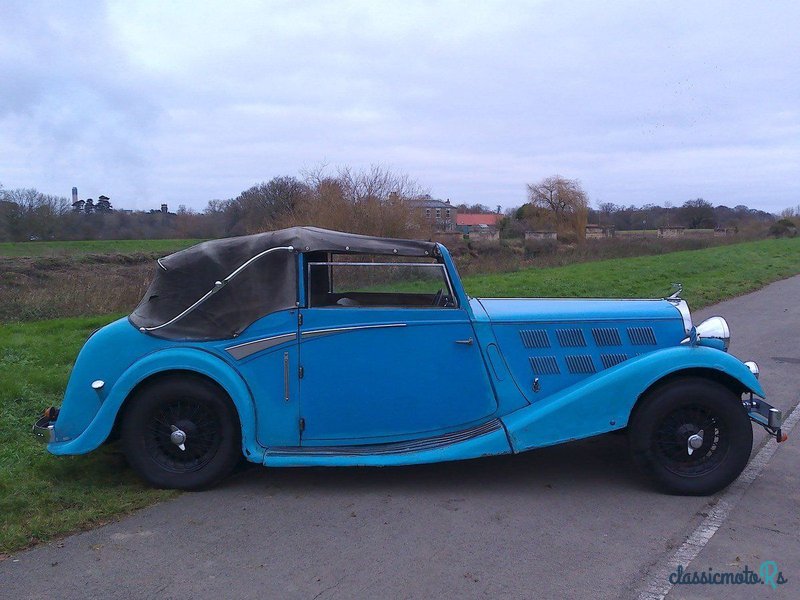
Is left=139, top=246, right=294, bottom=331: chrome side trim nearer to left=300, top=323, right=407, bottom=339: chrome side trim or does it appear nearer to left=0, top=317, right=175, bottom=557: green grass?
left=300, top=323, right=407, bottom=339: chrome side trim

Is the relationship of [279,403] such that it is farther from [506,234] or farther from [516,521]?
[506,234]

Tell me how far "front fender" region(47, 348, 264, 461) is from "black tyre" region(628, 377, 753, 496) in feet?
8.56

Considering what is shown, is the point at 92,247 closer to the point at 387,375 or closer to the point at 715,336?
the point at 387,375

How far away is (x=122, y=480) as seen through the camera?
488 cm

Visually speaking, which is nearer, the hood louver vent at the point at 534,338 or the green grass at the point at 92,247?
the hood louver vent at the point at 534,338

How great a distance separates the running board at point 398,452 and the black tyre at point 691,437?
3.18ft

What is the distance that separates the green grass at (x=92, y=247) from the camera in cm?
3119

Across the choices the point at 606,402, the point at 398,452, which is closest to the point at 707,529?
the point at 606,402

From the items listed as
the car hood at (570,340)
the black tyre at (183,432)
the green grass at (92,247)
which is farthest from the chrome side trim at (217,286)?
the green grass at (92,247)

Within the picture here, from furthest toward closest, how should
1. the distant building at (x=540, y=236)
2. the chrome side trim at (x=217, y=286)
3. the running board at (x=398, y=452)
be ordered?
the distant building at (x=540, y=236) → the chrome side trim at (x=217, y=286) → the running board at (x=398, y=452)

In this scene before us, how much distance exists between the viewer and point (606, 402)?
4754mm

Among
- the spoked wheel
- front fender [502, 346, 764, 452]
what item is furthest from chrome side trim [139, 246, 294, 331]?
front fender [502, 346, 764, 452]

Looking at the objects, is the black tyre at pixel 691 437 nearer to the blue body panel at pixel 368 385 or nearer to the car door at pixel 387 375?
the blue body panel at pixel 368 385

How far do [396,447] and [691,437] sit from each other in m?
1.99
